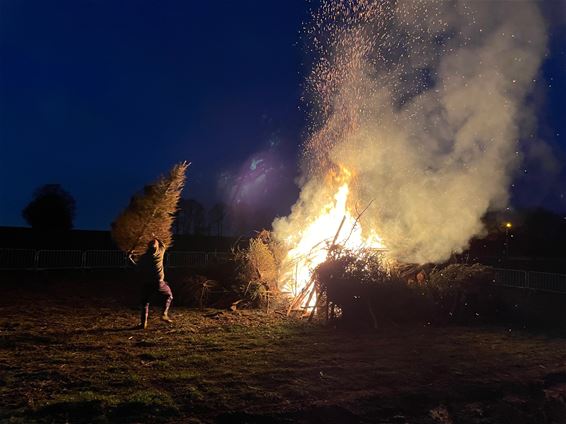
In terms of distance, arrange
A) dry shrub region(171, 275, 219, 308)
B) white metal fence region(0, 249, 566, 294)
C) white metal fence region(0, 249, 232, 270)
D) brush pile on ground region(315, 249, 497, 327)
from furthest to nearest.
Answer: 1. white metal fence region(0, 249, 232, 270)
2. white metal fence region(0, 249, 566, 294)
3. dry shrub region(171, 275, 219, 308)
4. brush pile on ground region(315, 249, 497, 327)

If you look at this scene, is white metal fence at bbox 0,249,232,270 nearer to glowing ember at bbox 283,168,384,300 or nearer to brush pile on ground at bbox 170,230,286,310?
brush pile on ground at bbox 170,230,286,310

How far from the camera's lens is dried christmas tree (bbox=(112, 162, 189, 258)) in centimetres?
941

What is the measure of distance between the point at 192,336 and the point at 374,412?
4217 mm

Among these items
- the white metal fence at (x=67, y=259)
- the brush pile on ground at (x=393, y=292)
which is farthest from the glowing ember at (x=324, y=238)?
the white metal fence at (x=67, y=259)

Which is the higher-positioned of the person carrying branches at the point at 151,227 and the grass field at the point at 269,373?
the person carrying branches at the point at 151,227

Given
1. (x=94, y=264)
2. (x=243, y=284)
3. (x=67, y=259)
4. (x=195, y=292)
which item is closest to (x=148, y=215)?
(x=195, y=292)

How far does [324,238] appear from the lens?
1324 cm

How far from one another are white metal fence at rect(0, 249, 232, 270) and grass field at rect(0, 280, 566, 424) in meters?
6.63

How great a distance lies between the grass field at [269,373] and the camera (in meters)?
4.90

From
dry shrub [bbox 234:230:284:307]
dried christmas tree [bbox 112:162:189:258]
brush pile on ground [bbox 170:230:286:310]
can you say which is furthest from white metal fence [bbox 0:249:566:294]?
dried christmas tree [bbox 112:162:189:258]

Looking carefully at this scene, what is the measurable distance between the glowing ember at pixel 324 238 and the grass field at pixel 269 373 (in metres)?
3.22

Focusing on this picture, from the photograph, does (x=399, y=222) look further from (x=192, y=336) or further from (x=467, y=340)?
(x=192, y=336)

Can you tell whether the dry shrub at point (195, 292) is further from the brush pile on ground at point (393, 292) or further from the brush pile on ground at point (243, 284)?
the brush pile on ground at point (393, 292)

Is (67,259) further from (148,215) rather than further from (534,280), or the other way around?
(534,280)
